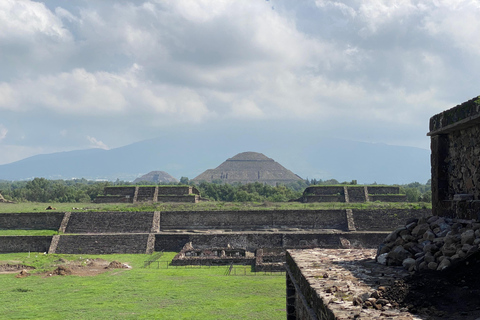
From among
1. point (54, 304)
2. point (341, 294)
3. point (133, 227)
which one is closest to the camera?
point (341, 294)

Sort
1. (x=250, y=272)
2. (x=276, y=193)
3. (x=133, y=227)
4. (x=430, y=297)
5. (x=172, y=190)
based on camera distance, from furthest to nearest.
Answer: (x=276, y=193) → (x=172, y=190) → (x=133, y=227) → (x=250, y=272) → (x=430, y=297)

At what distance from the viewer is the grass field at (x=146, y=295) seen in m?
15.9

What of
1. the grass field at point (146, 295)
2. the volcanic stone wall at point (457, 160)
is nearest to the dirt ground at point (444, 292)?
the volcanic stone wall at point (457, 160)

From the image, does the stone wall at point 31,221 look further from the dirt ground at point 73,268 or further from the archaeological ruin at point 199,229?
the dirt ground at point 73,268

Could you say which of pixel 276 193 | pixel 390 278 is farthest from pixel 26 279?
pixel 276 193

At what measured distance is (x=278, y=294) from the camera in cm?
1881

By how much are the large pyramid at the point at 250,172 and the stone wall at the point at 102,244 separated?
111271 mm

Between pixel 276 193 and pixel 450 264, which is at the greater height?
pixel 276 193

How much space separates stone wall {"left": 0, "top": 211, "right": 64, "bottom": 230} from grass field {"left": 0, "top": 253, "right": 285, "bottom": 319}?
12.5m

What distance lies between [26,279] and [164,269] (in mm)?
6767

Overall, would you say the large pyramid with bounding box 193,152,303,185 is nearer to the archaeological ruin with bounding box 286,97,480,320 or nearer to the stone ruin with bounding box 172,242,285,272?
the stone ruin with bounding box 172,242,285,272

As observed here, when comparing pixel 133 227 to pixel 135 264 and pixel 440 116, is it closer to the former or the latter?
pixel 135 264

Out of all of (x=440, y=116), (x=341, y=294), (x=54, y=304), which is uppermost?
(x=440, y=116)

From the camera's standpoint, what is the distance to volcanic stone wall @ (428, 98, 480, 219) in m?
6.69
